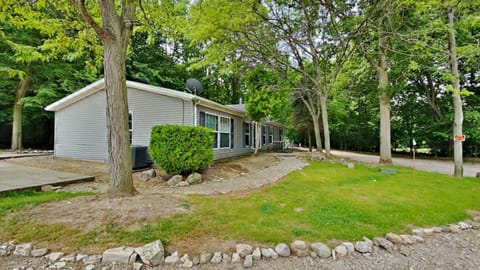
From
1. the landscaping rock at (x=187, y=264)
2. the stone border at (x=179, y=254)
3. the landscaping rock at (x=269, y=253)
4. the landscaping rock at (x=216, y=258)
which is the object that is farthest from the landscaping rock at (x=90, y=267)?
the landscaping rock at (x=269, y=253)

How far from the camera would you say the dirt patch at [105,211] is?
3439 millimetres

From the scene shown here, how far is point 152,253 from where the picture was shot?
2768mm

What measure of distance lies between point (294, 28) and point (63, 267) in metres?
11.6

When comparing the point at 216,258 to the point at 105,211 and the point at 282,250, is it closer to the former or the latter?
the point at 282,250

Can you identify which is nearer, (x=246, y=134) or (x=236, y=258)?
(x=236, y=258)

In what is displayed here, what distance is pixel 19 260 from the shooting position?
275 centimetres

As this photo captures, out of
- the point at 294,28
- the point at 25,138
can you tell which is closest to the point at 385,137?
the point at 294,28

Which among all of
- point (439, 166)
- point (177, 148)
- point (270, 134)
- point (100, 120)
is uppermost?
point (100, 120)

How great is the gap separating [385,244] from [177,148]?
532 cm

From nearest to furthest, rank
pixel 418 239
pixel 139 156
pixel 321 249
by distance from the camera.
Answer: pixel 321 249 → pixel 418 239 → pixel 139 156

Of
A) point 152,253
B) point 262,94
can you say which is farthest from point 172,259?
point 262,94

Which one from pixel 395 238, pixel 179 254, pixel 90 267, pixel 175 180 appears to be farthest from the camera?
pixel 175 180

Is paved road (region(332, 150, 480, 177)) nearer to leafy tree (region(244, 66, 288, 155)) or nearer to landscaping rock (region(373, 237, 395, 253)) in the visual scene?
leafy tree (region(244, 66, 288, 155))

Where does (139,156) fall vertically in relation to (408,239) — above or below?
above
